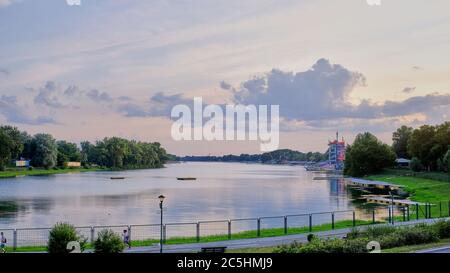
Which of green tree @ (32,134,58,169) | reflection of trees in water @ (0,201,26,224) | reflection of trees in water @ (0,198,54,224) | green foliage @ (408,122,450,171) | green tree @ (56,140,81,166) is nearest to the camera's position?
reflection of trees in water @ (0,201,26,224)

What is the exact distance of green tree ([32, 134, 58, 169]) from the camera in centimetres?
13262

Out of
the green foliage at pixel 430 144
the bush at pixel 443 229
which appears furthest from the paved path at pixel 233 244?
the green foliage at pixel 430 144

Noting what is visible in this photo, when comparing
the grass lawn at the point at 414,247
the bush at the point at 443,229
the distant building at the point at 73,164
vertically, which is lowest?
the grass lawn at the point at 414,247

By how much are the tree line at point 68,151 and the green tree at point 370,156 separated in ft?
237

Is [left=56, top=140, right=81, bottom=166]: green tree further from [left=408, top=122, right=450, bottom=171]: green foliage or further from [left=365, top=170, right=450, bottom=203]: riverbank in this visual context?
[left=408, top=122, right=450, bottom=171]: green foliage

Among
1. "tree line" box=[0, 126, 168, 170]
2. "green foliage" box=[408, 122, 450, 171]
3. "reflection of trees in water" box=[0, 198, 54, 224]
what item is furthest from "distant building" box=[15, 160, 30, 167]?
"green foliage" box=[408, 122, 450, 171]

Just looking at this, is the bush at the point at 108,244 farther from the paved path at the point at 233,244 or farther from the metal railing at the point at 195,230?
the metal railing at the point at 195,230

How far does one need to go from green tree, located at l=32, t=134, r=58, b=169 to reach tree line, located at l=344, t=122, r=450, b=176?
7076 centimetres

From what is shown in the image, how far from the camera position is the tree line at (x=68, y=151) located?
124125 mm

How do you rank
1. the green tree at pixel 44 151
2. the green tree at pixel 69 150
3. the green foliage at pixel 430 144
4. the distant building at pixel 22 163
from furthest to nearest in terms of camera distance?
1. the green tree at pixel 69 150
2. the green tree at pixel 44 151
3. the distant building at pixel 22 163
4. the green foliage at pixel 430 144

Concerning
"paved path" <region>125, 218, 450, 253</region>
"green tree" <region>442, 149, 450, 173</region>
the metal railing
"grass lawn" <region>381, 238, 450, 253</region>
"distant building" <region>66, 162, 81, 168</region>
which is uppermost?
"green tree" <region>442, 149, 450, 173</region>
